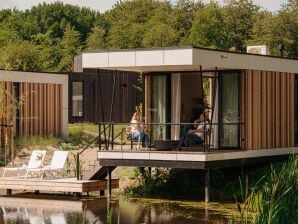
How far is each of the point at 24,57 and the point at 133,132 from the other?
1293 inches

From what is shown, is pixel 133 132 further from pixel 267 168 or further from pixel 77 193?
pixel 267 168

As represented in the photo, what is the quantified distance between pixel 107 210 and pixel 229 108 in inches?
176

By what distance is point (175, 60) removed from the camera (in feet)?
59.3

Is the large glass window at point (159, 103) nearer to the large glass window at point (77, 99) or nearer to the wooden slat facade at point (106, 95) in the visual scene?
the wooden slat facade at point (106, 95)

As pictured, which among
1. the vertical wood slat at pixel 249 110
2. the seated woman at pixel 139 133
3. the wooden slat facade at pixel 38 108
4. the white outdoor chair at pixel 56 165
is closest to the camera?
the vertical wood slat at pixel 249 110

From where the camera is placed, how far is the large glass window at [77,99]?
38625 mm

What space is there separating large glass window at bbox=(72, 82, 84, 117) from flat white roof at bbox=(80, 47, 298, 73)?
18.3m

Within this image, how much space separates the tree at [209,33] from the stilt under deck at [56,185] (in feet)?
108

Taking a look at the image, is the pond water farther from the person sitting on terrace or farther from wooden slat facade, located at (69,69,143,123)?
wooden slat facade, located at (69,69,143,123)

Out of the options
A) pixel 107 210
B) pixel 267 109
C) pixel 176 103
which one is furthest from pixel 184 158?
pixel 267 109

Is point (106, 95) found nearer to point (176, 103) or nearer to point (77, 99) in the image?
point (77, 99)

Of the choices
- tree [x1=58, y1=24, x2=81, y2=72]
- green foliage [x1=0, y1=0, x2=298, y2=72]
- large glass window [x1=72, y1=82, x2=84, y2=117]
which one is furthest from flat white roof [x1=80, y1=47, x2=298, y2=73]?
tree [x1=58, y1=24, x2=81, y2=72]

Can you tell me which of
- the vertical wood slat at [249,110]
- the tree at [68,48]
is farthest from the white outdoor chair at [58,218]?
the tree at [68,48]

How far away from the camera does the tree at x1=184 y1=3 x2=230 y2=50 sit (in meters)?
52.6
